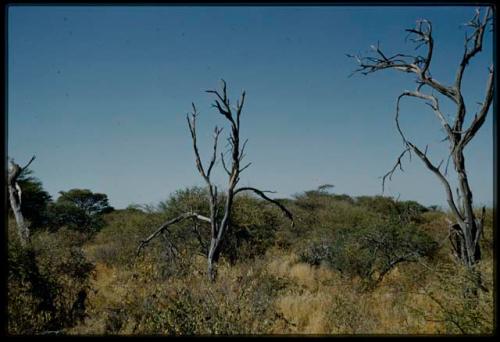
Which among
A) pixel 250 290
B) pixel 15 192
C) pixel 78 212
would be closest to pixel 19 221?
pixel 15 192

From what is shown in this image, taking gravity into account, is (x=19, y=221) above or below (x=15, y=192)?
below

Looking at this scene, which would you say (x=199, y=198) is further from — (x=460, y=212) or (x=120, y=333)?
(x=460, y=212)

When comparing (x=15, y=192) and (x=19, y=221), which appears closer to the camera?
(x=19, y=221)

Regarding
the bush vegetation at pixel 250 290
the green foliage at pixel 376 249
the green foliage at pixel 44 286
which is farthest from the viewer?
the green foliage at pixel 376 249

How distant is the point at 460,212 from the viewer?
534 centimetres

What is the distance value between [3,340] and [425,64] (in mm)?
6285

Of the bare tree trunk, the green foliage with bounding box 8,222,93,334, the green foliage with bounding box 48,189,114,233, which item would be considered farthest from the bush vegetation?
the green foliage with bounding box 48,189,114,233

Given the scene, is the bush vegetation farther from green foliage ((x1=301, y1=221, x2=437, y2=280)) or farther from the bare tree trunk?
the bare tree trunk

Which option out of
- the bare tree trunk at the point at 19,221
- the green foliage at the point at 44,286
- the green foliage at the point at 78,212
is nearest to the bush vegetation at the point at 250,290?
the green foliage at the point at 44,286

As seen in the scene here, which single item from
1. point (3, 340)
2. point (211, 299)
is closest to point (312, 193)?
point (211, 299)

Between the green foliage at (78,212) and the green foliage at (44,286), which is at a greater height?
the green foliage at (78,212)

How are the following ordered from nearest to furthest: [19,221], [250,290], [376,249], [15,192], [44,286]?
[250,290] → [44,286] → [19,221] → [15,192] → [376,249]

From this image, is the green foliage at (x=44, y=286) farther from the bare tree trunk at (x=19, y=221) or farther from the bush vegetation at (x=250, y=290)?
the bare tree trunk at (x=19, y=221)

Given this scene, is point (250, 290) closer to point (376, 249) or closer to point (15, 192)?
point (15, 192)
